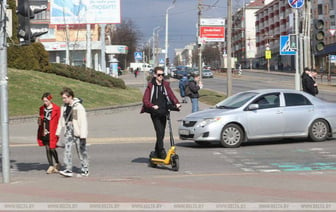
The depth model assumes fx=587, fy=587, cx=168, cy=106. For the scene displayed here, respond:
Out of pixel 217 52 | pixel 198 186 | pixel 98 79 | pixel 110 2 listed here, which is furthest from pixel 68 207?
pixel 217 52

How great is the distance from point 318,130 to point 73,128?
741 centimetres

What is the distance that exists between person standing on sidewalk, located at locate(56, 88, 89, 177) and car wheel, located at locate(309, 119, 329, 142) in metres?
7.03

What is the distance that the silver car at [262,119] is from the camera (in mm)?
14508

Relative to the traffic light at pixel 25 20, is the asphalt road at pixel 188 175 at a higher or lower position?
lower

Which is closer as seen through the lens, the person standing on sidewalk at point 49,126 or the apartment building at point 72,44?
the person standing on sidewalk at point 49,126

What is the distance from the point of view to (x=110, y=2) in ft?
Result: 162

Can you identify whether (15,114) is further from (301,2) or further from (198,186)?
(198,186)

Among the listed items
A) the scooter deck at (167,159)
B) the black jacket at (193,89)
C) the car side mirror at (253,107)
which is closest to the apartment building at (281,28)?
the black jacket at (193,89)

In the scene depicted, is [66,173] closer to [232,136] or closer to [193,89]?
[232,136]

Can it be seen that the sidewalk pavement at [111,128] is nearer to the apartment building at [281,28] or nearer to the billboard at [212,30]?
the billboard at [212,30]

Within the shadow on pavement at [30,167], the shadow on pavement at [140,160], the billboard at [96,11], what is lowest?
the shadow on pavement at [30,167]

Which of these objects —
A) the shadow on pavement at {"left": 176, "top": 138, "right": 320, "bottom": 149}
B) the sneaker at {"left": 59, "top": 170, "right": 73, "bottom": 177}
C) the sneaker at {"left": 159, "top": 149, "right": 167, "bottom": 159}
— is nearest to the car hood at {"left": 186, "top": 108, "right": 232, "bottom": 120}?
the shadow on pavement at {"left": 176, "top": 138, "right": 320, "bottom": 149}

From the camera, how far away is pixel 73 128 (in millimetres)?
10750

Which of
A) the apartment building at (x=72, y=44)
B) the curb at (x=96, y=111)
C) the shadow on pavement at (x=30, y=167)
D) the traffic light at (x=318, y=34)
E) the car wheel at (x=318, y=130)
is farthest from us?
the apartment building at (x=72, y=44)
